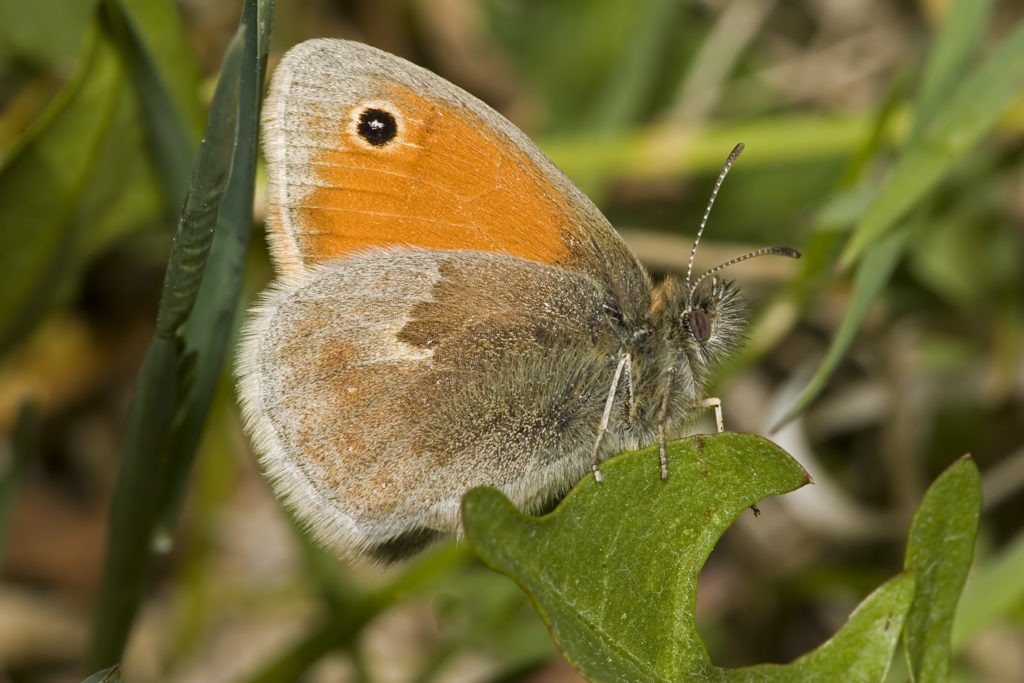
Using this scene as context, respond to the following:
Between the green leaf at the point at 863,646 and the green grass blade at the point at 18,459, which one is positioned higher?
the green leaf at the point at 863,646

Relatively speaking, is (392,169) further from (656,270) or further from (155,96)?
(656,270)

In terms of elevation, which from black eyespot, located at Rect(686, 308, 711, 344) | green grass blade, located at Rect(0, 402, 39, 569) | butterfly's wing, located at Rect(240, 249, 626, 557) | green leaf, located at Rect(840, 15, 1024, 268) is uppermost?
green leaf, located at Rect(840, 15, 1024, 268)

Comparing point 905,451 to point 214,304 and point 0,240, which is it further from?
point 0,240

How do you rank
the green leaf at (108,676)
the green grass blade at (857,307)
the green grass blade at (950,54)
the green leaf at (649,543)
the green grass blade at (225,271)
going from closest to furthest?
the green leaf at (108,676) < the green leaf at (649,543) < the green grass blade at (225,271) < the green grass blade at (857,307) < the green grass blade at (950,54)

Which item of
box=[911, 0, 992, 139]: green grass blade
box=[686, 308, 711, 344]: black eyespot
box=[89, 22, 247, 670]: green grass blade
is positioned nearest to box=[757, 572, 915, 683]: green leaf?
box=[686, 308, 711, 344]: black eyespot

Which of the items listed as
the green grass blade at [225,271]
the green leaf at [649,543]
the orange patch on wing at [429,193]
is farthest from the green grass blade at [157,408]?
the green leaf at [649,543]

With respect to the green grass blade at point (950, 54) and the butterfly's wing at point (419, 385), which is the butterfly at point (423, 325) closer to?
the butterfly's wing at point (419, 385)

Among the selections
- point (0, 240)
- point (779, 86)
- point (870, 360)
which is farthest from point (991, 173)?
point (0, 240)

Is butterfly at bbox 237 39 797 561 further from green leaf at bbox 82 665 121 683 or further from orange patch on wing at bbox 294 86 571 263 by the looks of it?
green leaf at bbox 82 665 121 683
